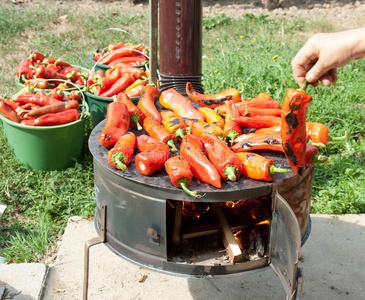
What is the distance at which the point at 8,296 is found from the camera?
10.7 ft

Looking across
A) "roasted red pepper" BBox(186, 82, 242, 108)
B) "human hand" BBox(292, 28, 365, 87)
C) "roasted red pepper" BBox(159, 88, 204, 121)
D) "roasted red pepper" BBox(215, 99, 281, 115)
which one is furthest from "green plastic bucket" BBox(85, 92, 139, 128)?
"human hand" BBox(292, 28, 365, 87)

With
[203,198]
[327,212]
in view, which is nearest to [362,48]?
[203,198]

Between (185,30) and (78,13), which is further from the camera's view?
(78,13)

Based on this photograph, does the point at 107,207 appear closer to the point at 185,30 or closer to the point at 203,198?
the point at 203,198

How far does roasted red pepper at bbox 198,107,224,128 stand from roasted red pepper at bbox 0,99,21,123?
2.44 metres

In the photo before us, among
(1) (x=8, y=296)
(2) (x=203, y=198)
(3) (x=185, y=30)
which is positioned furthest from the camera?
(3) (x=185, y=30)

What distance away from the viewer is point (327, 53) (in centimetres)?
223

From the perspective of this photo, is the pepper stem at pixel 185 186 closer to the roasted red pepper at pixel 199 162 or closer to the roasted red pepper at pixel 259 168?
the roasted red pepper at pixel 199 162

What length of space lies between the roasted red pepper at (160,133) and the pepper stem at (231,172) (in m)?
0.42

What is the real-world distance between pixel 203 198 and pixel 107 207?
2.29 ft

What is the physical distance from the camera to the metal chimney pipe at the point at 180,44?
12.3 feet

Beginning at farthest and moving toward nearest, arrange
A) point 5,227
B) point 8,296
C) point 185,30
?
point 5,227, point 185,30, point 8,296

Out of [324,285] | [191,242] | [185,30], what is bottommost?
[324,285]

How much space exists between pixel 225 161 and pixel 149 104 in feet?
3.14
